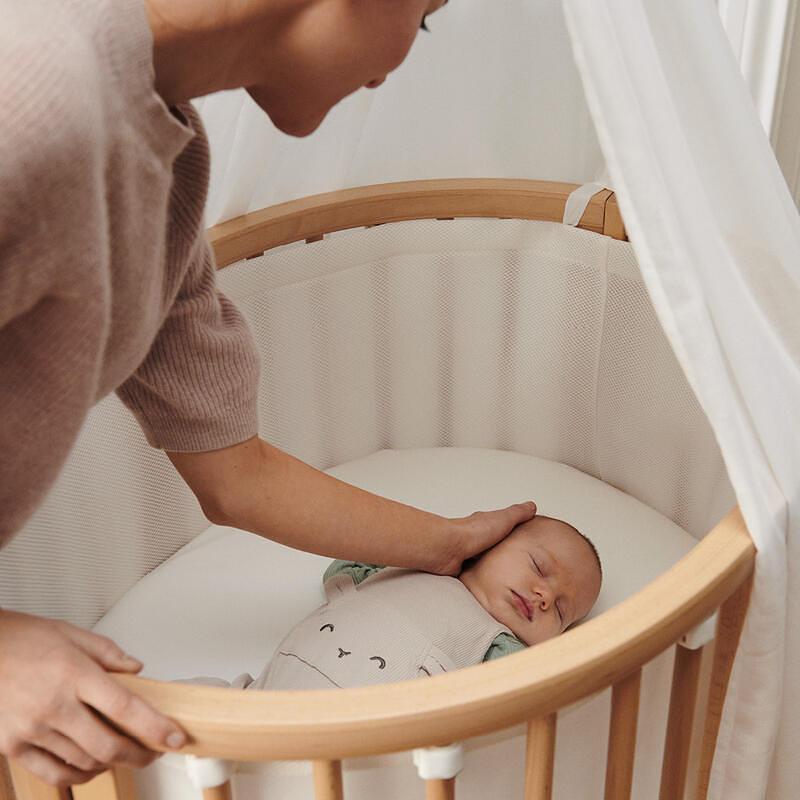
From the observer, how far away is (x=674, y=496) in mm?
1446

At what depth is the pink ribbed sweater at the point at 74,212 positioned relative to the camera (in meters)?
0.53

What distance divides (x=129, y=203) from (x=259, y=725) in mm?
325

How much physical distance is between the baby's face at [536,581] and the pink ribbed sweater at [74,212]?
570 millimetres

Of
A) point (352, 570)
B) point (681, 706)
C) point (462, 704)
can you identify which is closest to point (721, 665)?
point (681, 706)

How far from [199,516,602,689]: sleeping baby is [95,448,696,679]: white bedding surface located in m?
0.09

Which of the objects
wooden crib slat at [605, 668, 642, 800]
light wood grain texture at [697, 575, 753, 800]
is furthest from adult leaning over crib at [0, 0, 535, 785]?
light wood grain texture at [697, 575, 753, 800]

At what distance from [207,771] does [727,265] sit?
0.57 metres

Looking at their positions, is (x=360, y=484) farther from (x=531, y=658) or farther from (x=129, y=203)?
(x=129, y=203)

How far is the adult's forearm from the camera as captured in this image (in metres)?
0.98

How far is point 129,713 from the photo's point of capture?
26.4 inches

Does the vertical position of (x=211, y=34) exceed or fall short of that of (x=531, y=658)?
it exceeds it

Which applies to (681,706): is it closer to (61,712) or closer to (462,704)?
(462,704)

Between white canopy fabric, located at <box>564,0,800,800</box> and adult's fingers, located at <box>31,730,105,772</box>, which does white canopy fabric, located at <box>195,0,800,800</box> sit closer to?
white canopy fabric, located at <box>564,0,800,800</box>

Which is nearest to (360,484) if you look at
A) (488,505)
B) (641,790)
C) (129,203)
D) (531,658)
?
(488,505)
